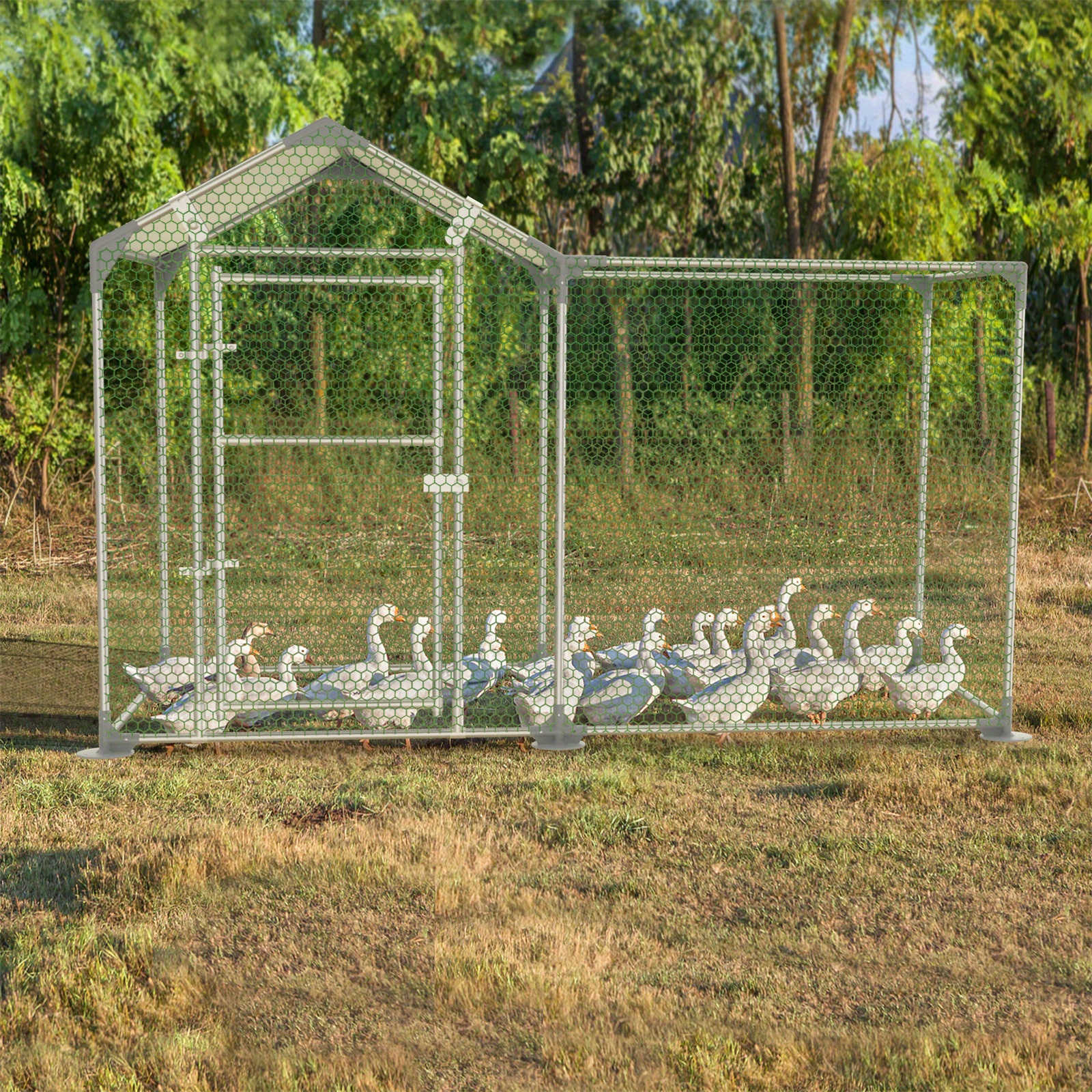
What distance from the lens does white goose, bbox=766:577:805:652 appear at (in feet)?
21.7

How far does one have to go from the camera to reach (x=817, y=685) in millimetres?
6387

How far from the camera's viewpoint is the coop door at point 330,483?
5.98 m

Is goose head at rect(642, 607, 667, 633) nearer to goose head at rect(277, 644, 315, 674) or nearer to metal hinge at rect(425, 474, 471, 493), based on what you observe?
metal hinge at rect(425, 474, 471, 493)

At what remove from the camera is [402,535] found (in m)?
8.53

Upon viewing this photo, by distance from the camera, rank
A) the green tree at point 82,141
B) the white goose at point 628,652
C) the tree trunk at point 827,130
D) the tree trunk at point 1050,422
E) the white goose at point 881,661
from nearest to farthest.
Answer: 1. the white goose at point 881,661
2. the white goose at point 628,652
3. the green tree at point 82,141
4. the tree trunk at point 827,130
5. the tree trunk at point 1050,422

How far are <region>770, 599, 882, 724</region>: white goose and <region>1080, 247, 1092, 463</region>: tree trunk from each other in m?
9.02

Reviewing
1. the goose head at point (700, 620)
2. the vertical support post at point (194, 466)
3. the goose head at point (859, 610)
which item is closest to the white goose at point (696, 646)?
the goose head at point (700, 620)

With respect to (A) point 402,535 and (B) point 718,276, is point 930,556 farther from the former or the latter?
(B) point 718,276

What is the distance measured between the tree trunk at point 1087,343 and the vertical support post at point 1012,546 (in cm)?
865

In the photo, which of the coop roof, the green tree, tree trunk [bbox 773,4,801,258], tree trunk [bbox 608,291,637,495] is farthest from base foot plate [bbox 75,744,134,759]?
tree trunk [bbox 773,4,801,258]

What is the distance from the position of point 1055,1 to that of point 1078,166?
1772mm

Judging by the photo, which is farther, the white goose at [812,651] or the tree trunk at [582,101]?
the tree trunk at [582,101]

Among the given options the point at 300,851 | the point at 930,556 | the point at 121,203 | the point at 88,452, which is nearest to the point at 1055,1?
the point at 930,556

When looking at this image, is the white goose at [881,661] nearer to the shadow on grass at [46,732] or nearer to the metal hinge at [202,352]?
the metal hinge at [202,352]
